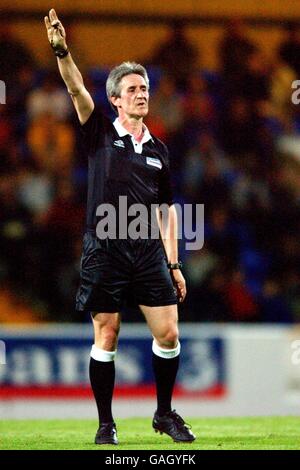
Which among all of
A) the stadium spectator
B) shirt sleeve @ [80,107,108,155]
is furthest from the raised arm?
the stadium spectator

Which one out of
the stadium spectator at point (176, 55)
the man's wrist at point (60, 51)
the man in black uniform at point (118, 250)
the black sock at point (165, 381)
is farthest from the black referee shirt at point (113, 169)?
the stadium spectator at point (176, 55)

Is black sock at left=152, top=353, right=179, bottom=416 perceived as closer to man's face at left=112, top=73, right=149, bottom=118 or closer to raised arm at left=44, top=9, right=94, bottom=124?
man's face at left=112, top=73, right=149, bottom=118

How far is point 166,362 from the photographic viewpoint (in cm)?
600

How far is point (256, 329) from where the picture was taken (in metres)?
8.97

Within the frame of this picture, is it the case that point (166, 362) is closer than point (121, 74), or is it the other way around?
point (121, 74)

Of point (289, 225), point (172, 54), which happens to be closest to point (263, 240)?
point (289, 225)

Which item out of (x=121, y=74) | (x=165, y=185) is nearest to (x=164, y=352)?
(x=165, y=185)

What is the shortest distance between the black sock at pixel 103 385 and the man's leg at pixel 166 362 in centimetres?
27

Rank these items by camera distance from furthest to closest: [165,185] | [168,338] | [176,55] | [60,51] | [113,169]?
[176,55] → [165,185] → [168,338] → [113,169] → [60,51]

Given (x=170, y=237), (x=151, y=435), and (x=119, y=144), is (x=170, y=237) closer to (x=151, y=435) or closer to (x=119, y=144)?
(x=119, y=144)

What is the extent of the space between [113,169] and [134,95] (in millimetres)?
386

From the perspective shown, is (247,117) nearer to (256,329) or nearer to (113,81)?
(256,329)

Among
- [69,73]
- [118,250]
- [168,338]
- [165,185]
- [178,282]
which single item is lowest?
[168,338]

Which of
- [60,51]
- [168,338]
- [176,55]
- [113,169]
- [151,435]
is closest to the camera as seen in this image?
[60,51]
